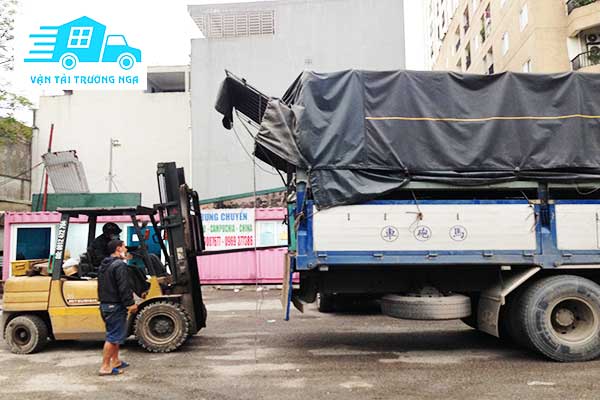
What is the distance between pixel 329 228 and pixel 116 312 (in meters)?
2.88

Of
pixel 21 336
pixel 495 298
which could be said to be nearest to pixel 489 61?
pixel 495 298

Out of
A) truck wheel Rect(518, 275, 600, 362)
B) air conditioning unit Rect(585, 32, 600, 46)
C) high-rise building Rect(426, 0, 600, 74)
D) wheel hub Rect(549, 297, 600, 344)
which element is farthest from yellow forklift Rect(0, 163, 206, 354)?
air conditioning unit Rect(585, 32, 600, 46)

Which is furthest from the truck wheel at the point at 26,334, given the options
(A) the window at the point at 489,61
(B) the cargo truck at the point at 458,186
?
(A) the window at the point at 489,61

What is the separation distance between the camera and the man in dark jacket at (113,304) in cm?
636

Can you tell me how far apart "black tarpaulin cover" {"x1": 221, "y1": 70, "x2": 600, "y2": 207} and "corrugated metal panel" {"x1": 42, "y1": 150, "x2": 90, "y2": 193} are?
48.3 ft

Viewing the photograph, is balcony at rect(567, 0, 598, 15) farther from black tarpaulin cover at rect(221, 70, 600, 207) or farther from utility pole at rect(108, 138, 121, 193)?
utility pole at rect(108, 138, 121, 193)

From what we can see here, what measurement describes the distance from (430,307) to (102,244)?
4831 millimetres

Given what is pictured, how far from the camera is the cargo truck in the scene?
6648 mm

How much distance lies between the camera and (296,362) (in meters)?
6.87

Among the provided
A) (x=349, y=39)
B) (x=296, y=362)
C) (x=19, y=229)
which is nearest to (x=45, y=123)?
(x=19, y=229)

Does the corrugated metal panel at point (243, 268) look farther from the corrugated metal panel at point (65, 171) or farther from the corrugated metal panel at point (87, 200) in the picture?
the corrugated metal panel at point (65, 171)

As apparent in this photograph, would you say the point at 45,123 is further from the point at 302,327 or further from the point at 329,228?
the point at 329,228

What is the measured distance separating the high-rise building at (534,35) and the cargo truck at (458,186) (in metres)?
17.1

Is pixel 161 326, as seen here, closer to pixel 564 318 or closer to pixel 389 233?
pixel 389 233
